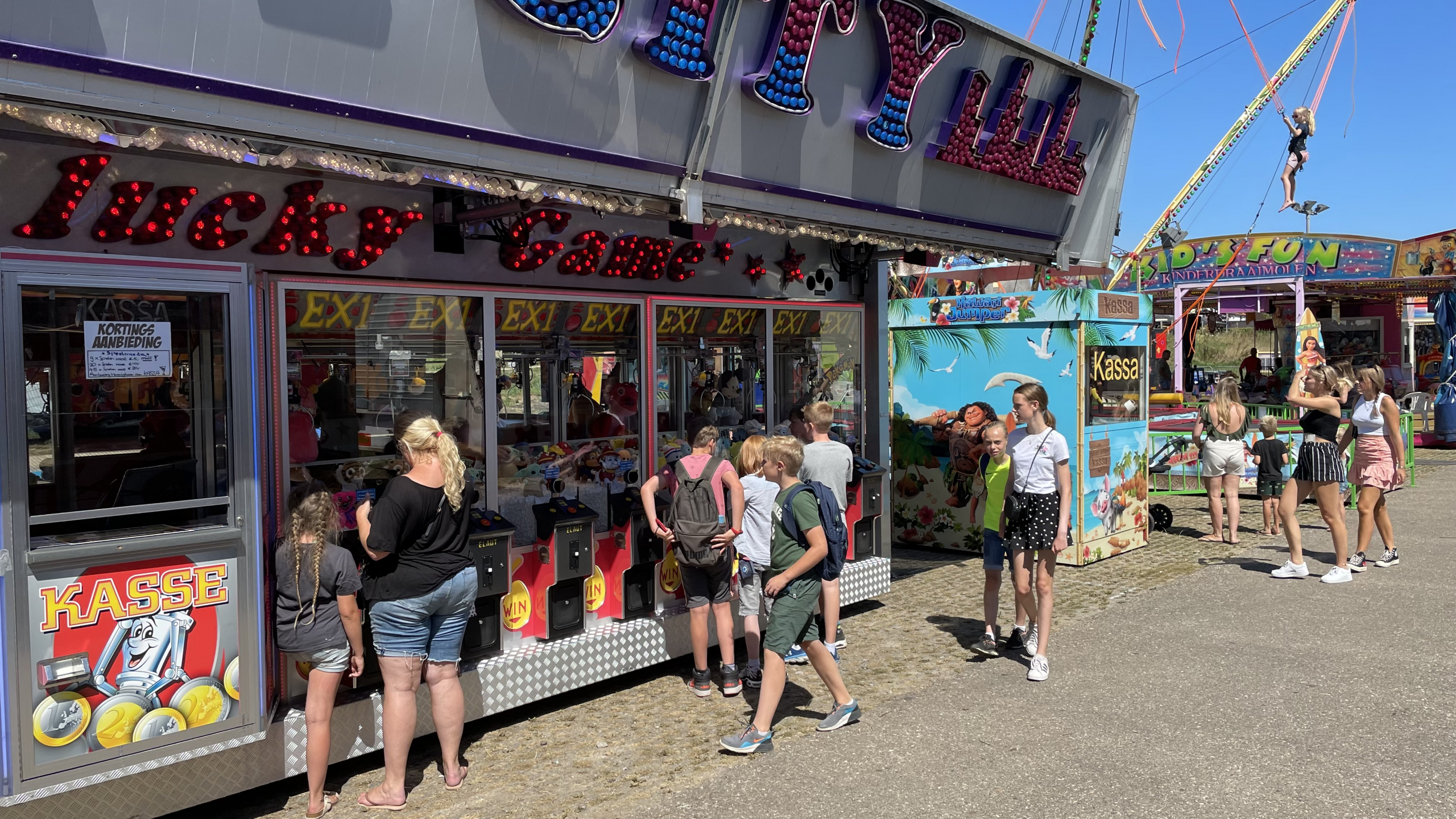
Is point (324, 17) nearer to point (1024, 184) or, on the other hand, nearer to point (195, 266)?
point (195, 266)

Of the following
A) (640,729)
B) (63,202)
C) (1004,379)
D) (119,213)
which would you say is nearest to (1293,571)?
(1004,379)

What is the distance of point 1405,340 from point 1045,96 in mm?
29354

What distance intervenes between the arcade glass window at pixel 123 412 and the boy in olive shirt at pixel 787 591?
233 cm

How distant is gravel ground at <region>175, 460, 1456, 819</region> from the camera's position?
430 cm

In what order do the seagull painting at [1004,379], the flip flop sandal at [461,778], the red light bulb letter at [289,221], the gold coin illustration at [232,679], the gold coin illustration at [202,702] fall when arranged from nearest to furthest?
the gold coin illustration at [202,702]
the gold coin illustration at [232,679]
the flip flop sandal at [461,778]
the red light bulb letter at [289,221]
the seagull painting at [1004,379]

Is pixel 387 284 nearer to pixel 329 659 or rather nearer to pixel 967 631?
pixel 329 659

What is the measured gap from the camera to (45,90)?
122 inches

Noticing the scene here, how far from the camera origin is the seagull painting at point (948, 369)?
9.44 metres

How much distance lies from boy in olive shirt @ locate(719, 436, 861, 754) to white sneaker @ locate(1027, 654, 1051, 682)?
1.44m

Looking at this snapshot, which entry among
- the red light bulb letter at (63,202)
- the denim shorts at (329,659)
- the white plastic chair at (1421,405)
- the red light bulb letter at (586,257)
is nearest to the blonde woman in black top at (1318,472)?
the red light bulb letter at (586,257)

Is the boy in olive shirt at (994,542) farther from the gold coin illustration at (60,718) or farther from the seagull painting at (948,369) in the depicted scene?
the gold coin illustration at (60,718)

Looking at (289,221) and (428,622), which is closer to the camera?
(428,622)

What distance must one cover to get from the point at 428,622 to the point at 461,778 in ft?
2.45

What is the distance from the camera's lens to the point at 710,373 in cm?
720
